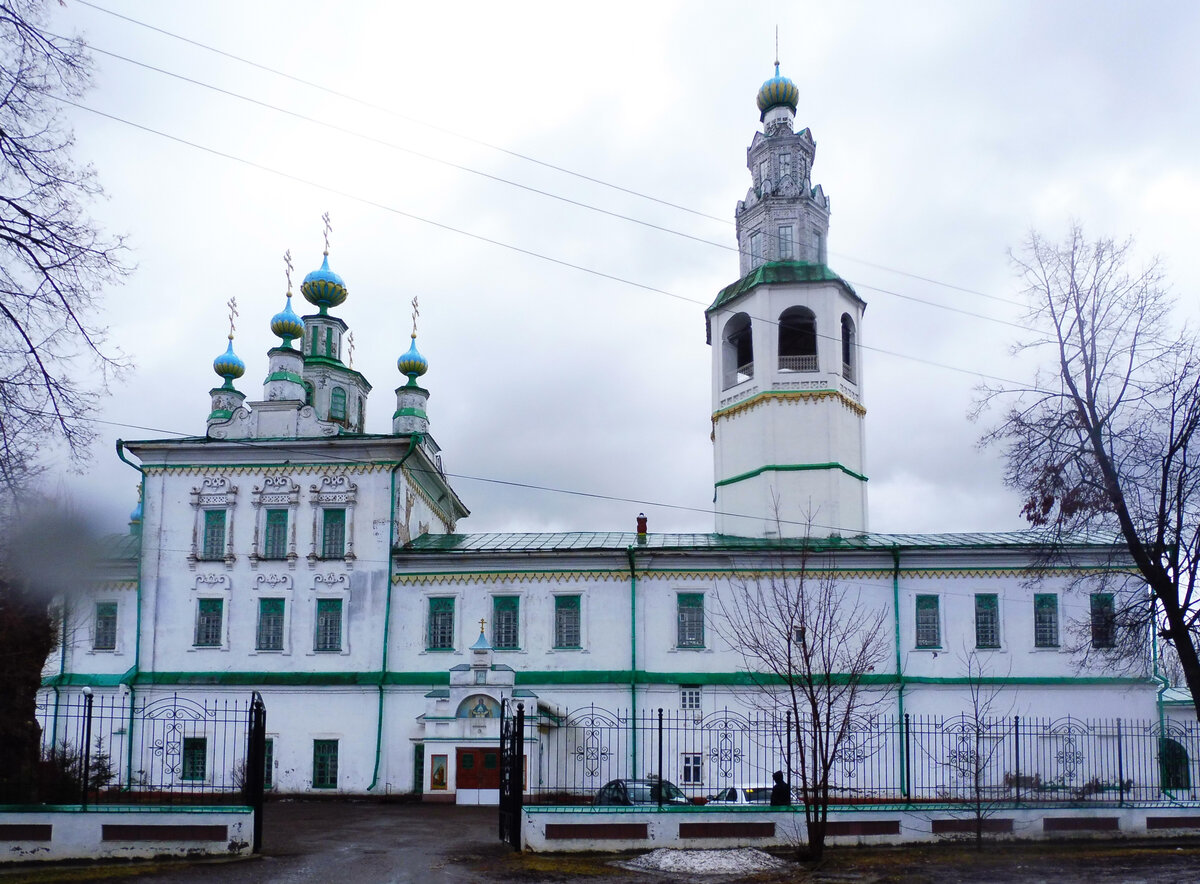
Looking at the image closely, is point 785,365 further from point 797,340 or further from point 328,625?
point 328,625

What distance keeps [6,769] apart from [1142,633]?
21.0m

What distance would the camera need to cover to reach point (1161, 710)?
30.3m

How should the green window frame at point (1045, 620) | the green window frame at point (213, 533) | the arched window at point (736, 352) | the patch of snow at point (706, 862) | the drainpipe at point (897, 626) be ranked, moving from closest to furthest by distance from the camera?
Result: 1. the patch of snow at point (706, 862)
2. the drainpipe at point (897, 626)
3. the green window frame at point (1045, 620)
4. the green window frame at point (213, 533)
5. the arched window at point (736, 352)

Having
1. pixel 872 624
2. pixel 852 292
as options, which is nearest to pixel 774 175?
pixel 852 292

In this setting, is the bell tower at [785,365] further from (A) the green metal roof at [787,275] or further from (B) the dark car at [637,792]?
(B) the dark car at [637,792]

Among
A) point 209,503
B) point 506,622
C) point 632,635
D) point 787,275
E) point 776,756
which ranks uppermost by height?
point 787,275

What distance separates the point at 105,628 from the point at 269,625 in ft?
15.8

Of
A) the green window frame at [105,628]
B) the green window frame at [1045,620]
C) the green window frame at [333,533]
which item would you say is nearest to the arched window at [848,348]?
the green window frame at [1045,620]

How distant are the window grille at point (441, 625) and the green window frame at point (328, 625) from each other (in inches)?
101

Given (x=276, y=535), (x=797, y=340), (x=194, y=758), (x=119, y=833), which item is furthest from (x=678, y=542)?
(x=119, y=833)

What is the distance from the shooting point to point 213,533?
108ft

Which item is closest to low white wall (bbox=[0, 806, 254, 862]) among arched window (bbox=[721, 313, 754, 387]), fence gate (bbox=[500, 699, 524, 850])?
fence gate (bbox=[500, 699, 524, 850])

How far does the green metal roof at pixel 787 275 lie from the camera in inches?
1387

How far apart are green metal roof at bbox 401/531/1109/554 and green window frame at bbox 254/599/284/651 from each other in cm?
395
